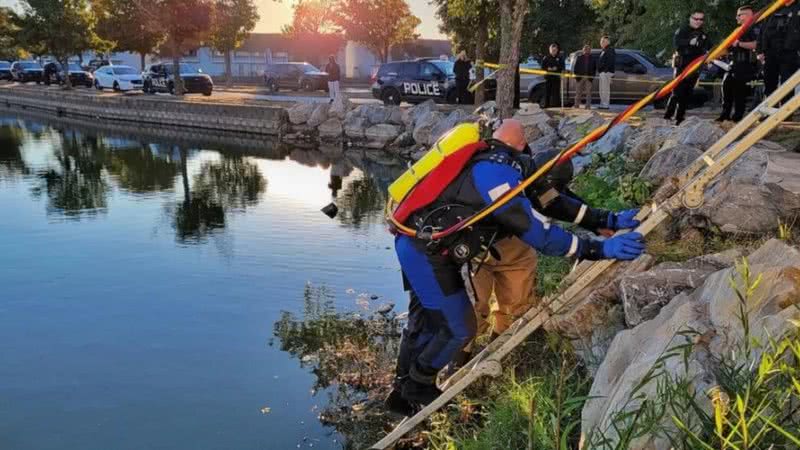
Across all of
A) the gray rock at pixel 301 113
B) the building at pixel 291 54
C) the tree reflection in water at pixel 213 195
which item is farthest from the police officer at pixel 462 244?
the building at pixel 291 54

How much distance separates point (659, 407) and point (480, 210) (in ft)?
4.84

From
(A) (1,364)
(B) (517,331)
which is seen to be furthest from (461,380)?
(A) (1,364)

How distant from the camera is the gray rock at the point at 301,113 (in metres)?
22.4

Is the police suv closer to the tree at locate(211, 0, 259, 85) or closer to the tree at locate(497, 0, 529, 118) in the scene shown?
the tree at locate(497, 0, 529, 118)

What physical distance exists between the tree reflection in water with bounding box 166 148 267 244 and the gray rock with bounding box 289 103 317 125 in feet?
13.8

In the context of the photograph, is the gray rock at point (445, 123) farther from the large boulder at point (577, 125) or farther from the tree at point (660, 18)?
the tree at point (660, 18)

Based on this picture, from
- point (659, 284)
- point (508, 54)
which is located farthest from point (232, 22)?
point (659, 284)

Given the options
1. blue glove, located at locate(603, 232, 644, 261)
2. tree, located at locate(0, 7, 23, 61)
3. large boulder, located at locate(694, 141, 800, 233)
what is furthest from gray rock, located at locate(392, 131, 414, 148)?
tree, located at locate(0, 7, 23, 61)

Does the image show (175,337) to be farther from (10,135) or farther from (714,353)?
(10,135)

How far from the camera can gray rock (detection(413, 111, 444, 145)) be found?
1742 centimetres

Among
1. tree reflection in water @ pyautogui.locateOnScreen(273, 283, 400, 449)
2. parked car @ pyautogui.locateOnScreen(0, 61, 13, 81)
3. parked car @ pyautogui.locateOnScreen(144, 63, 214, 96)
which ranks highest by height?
parked car @ pyautogui.locateOnScreen(0, 61, 13, 81)

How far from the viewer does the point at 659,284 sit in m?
3.83

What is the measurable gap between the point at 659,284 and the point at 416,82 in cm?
1818

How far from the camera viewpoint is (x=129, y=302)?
783 cm
